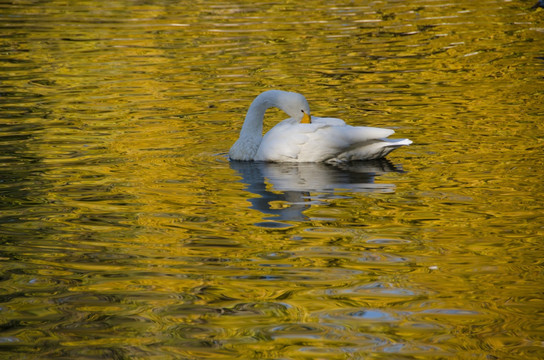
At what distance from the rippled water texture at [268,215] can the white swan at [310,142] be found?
0.13 meters

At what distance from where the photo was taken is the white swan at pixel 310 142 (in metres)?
8.47

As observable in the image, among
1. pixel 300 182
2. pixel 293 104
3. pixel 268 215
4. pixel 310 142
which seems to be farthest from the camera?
pixel 293 104

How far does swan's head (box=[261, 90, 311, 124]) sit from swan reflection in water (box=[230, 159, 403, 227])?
1.46ft

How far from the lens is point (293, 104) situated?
8.91 metres

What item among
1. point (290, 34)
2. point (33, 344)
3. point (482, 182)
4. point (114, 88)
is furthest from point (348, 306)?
point (290, 34)

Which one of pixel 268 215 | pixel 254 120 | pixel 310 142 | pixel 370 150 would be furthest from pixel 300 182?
pixel 254 120

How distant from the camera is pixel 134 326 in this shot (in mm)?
4840

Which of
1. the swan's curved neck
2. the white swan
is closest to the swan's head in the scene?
the white swan

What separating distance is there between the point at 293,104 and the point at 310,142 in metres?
0.52

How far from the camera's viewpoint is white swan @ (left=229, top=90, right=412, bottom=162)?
333 inches

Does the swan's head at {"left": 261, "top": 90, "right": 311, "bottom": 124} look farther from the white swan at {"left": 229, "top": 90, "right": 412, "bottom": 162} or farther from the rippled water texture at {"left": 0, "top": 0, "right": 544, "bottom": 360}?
the rippled water texture at {"left": 0, "top": 0, "right": 544, "bottom": 360}

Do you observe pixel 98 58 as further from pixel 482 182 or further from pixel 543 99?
pixel 482 182

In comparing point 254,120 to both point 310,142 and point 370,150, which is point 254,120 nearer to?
point 310,142

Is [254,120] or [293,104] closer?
[293,104]
